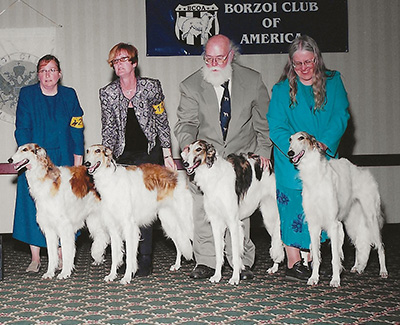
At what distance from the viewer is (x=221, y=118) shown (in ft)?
16.2

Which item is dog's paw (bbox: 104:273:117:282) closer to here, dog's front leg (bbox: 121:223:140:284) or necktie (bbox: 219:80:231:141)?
dog's front leg (bbox: 121:223:140:284)

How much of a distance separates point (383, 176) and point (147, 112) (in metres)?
4.52

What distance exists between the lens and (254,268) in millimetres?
5500

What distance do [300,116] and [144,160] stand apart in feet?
4.47

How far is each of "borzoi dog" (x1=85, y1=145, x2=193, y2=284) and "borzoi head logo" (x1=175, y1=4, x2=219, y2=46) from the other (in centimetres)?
323

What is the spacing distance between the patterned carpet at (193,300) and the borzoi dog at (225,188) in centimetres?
30

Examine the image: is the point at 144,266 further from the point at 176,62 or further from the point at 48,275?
the point at 176,62

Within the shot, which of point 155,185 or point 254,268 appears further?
point 254,268

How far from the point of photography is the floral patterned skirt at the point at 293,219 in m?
4.78

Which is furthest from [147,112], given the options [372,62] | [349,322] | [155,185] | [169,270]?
[372,62]

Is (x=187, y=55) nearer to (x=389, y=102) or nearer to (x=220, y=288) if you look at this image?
(x=389, y=102)

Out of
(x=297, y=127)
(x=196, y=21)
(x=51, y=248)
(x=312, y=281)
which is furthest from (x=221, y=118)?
(x=196, y=21)

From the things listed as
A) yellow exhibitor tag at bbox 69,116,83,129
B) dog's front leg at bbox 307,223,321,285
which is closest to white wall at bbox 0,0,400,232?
yellow exhibitor tag at bbox 69,116,83,129

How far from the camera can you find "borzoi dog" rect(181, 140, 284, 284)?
4547 millimetres
